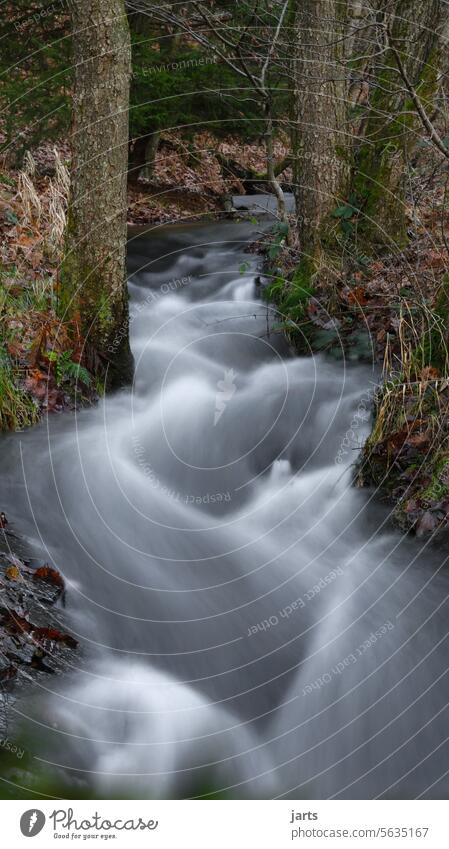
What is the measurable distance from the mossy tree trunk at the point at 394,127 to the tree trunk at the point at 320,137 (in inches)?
7.9

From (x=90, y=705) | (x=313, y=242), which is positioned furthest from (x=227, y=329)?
(x=90, y=705)

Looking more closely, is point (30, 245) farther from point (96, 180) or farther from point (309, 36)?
point (309, 36)

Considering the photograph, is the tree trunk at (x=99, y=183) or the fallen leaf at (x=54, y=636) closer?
the fallen leaf at (x=54, y=636)

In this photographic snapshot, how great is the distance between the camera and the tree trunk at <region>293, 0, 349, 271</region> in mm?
7492

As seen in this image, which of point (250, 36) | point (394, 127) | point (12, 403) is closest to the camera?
point (12, 403)

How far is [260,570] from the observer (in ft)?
18.0

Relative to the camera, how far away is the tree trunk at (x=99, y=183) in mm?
6125

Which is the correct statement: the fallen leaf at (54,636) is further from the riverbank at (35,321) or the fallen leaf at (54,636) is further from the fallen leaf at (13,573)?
the riverbank at (35,321)

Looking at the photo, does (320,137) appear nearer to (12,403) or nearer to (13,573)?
(12,403)

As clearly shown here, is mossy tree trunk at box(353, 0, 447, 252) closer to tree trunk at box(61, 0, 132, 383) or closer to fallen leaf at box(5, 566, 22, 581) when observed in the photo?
tree trunk at box(61, 0, 132, 383)

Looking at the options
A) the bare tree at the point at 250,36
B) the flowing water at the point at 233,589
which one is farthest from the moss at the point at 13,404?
the bare tree at the point at 250,36

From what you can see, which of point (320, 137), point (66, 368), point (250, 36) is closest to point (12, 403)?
point (66, 368)

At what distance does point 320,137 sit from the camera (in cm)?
757
